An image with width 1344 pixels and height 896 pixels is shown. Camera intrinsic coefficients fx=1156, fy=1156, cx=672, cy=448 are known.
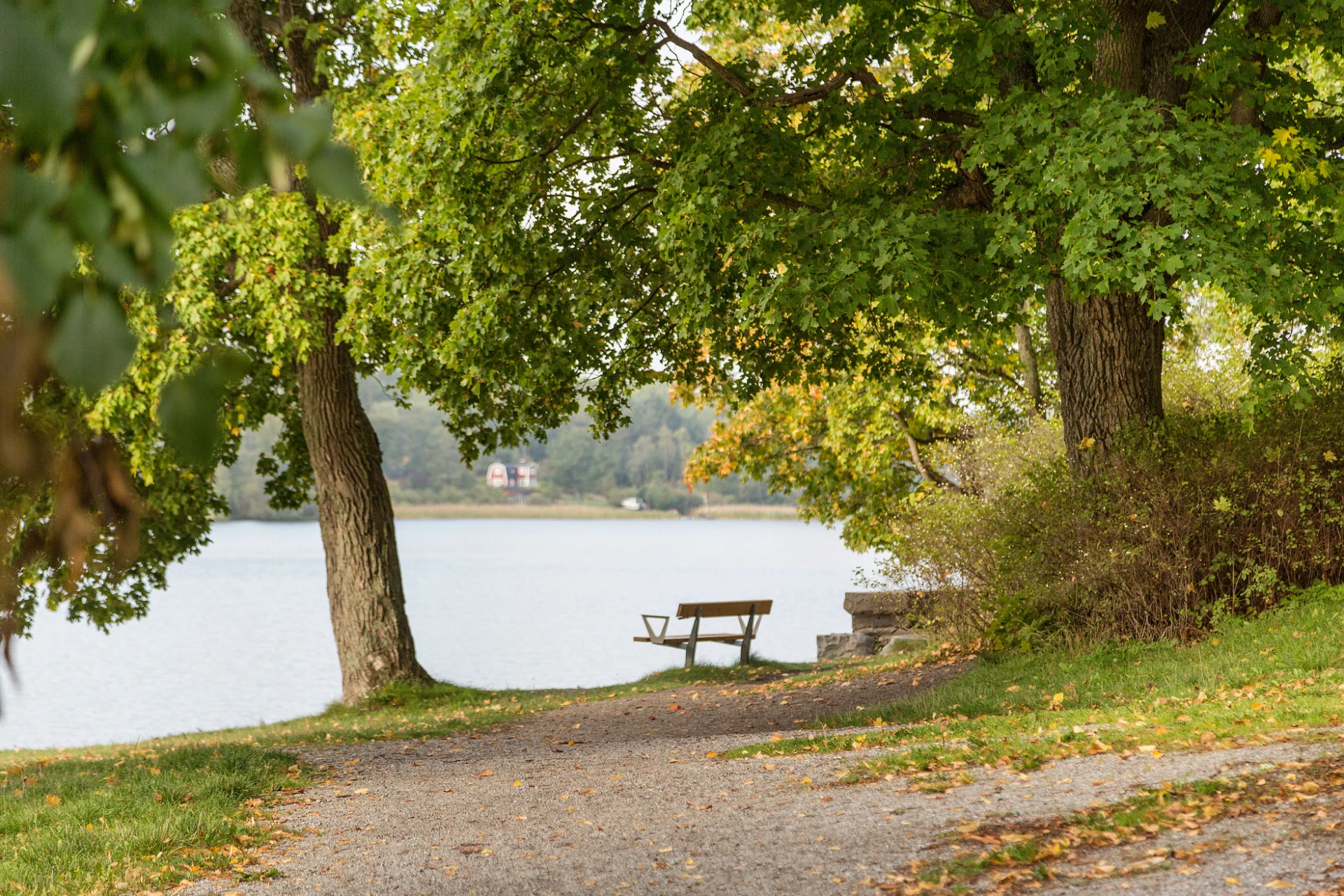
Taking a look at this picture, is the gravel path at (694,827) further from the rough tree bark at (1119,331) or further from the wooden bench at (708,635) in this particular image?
the wooden bench at (708,635)

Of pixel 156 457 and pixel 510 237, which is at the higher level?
pixel 510 237

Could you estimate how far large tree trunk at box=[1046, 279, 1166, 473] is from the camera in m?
10.7

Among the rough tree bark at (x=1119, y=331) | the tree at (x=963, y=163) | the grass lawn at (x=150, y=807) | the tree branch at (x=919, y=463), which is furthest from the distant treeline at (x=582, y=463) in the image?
the rough tree bark at (x=1119, y=331)

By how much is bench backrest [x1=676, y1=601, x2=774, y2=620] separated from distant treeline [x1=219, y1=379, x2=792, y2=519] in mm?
55733

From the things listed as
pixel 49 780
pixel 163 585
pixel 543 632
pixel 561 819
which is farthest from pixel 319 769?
pixel 543 632

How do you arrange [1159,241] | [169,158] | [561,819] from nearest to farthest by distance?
[169,158]
[561,819]
[1159,241]

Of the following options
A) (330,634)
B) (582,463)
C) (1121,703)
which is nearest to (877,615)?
(1121,703)

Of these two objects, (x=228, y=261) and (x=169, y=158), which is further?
(x=228, y=261)

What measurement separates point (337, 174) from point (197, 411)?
29 centimetres

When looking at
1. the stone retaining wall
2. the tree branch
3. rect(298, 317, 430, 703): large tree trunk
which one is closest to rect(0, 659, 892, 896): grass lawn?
rect(298, 317, 430, 703): large tree trunk

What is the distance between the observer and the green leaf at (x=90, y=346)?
1095mm

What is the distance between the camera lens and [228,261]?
43.0 ft

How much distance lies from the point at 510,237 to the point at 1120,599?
632cm

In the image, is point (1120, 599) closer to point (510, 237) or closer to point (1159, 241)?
point (1159, 241)
